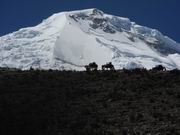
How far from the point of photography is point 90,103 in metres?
39.5

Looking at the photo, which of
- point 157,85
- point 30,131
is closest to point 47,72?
point 157,85

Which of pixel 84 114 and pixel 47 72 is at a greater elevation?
pixel 47 72

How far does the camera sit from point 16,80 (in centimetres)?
4625

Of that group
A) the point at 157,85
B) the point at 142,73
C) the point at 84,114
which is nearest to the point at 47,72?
the point at 142,73

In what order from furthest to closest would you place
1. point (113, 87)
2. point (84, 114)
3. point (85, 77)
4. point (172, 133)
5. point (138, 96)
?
point (85, 77) < point (113, 87) < point (138, 96) < point (84, 114) < point (172, 133)

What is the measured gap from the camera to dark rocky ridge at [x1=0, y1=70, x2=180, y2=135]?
110 ft

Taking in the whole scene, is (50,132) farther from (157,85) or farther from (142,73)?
(142,73)

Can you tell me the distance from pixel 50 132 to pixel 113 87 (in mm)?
12166

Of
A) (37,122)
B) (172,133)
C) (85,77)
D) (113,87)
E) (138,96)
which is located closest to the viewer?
(172,133)

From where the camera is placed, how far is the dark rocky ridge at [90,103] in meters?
33.4

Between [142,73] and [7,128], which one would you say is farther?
[142,73]

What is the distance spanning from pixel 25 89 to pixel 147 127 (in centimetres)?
1200

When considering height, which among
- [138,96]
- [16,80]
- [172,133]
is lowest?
[172,133]

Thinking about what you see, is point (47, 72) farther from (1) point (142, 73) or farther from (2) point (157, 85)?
(2) point (157, 85)
